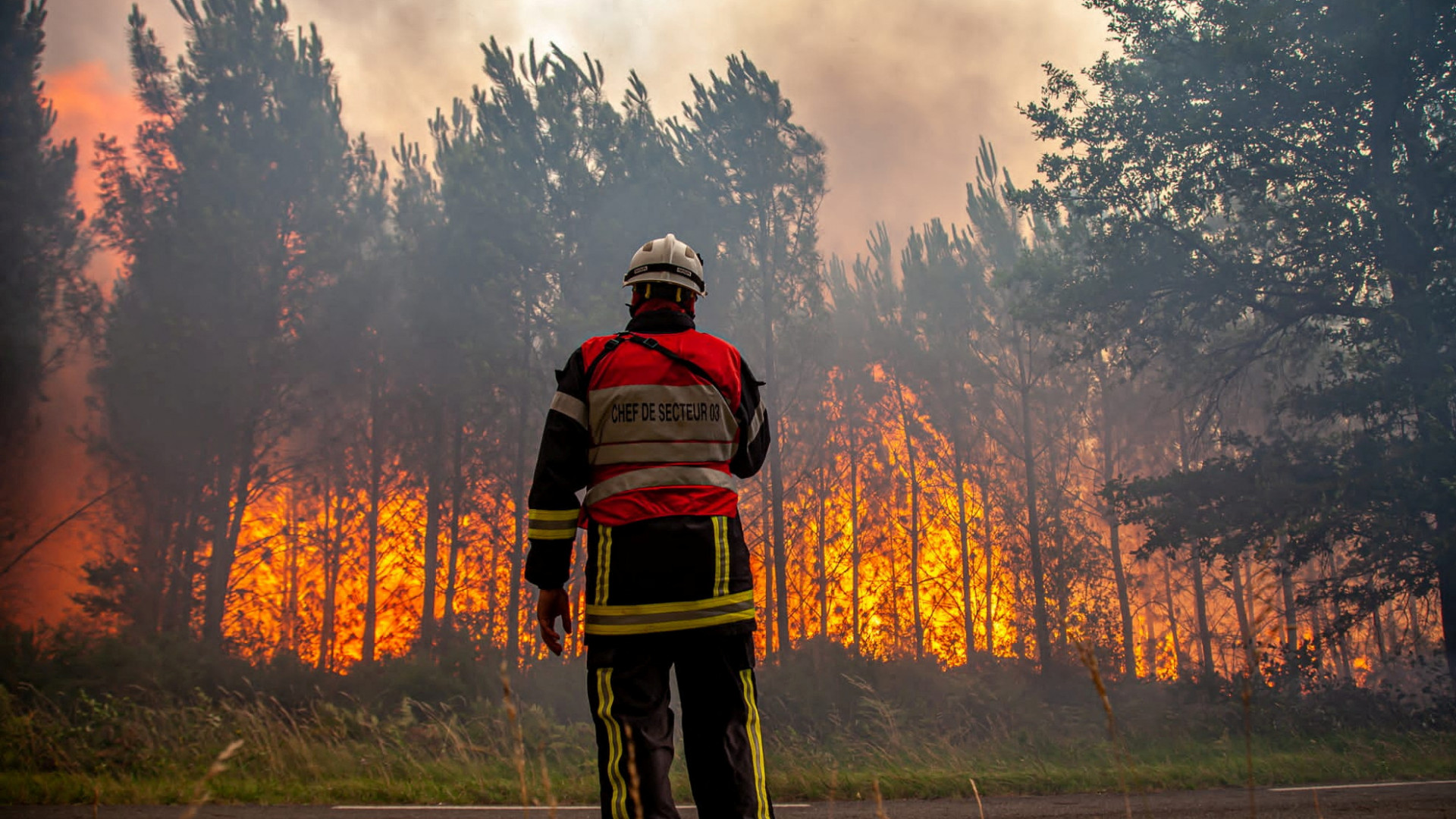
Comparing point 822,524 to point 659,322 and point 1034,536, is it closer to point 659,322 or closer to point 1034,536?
point 1034,536

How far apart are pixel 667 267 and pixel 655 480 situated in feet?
2.67

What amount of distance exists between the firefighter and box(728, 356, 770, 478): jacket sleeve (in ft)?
0.33

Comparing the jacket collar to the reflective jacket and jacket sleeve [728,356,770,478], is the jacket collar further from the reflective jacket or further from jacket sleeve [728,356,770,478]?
jacket sleeve [728,356,770,478]

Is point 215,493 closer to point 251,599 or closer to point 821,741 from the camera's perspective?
point 251,599

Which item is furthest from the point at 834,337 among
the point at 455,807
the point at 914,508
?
the point at 455,807

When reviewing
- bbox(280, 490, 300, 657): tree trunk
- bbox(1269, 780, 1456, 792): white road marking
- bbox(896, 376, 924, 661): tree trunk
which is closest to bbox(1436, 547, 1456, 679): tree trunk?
bbox(1269, 780, 1456, 792): white road marking

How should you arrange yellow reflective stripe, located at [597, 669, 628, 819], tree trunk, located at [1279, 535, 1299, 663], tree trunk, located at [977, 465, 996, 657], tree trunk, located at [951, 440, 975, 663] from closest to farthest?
yellow reflective stripe, located at [597, 669, 628, 819]
tree trunk, located at [1279, 535, 1299, 663]
tree trunk, located at [951, 440, 975, 663]
tree trunk, located at [977, 465, 996, 657]

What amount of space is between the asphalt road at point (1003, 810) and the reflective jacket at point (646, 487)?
350 centimetres

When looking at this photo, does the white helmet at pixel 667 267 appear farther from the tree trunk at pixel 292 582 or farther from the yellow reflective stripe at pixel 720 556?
the tree trunk at pixel 292 582

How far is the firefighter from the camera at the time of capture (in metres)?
2.60

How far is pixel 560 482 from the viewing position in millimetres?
2791

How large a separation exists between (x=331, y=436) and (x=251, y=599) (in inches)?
267

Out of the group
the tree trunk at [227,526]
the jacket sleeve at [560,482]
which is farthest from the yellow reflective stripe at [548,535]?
the tree trunk at [227,526]

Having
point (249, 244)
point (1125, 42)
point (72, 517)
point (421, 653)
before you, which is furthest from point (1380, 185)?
point (72, 517)
